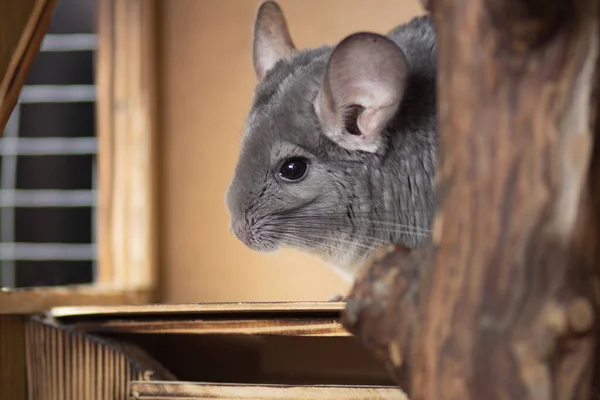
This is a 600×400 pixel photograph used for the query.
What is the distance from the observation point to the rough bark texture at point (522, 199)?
17.3 inches

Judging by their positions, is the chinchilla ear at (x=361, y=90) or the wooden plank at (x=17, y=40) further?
the wooden plank at (x=17, y=40)

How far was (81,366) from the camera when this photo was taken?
995 mm

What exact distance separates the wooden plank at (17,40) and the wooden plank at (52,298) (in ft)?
0.89

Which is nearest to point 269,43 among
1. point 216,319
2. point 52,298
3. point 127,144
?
point 216,319

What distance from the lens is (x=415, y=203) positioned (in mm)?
932

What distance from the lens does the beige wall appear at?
179 cm

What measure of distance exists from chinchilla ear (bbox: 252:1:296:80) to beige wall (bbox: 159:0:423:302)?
0.65m

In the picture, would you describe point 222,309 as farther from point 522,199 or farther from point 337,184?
point 522,199

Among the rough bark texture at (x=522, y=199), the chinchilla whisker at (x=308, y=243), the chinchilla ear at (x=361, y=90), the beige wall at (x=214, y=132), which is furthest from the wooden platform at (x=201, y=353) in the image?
the beige wall at (x=214, y=132)

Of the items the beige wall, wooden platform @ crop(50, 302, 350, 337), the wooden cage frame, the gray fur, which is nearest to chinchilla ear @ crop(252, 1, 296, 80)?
the gray fur

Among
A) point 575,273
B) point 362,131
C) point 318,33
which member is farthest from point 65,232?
point 575,273

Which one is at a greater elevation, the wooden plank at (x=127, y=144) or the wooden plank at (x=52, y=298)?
the wooden plank at (x=127, y=144)

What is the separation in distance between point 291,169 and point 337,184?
0.06 meters

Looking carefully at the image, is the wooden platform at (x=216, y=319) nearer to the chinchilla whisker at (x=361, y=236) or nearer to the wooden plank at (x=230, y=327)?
the wooden plank at (x=230, y=327)
